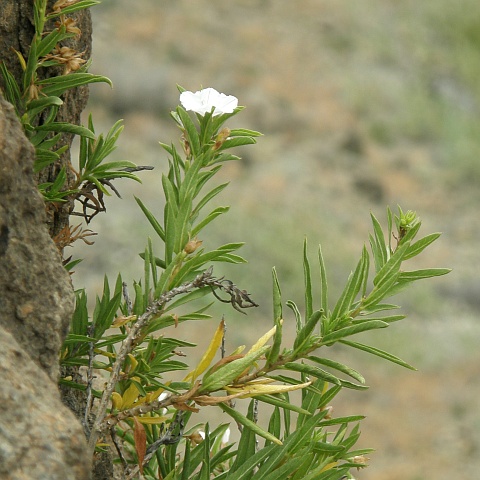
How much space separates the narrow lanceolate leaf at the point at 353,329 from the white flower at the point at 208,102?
0.28m

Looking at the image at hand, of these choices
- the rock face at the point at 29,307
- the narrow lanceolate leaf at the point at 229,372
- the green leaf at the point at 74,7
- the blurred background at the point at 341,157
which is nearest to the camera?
the rock face at the point at 29,307

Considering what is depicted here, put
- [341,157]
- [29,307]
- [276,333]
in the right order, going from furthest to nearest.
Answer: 1. [341,157]
2. [276,333]
3. [29,307]

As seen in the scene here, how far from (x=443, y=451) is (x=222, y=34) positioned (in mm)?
9956

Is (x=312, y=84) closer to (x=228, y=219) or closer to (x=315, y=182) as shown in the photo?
(x=315, y=182)

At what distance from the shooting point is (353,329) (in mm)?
994

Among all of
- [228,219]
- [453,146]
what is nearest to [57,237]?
[228,219]

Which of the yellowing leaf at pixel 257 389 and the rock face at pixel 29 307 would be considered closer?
the rock face at pixel 29 307

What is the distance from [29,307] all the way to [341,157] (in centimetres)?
1345

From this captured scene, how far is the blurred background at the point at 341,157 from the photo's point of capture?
8.97 metres

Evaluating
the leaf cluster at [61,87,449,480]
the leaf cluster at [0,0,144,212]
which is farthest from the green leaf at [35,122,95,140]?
the leaf cluster at [61,87,449,480]

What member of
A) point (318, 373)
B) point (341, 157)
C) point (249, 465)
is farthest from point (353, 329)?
point (341, 157)

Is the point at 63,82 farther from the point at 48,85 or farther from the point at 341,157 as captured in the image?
the point at 341,157

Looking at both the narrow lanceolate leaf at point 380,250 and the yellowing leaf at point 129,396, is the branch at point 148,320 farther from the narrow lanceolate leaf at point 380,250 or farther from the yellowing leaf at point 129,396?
the narrow lanceolate leaf at point 380,250

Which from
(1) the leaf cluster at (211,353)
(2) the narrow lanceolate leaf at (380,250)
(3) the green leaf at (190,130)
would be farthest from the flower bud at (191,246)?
(2) the narrow lanceolate leaf at (380,250)
